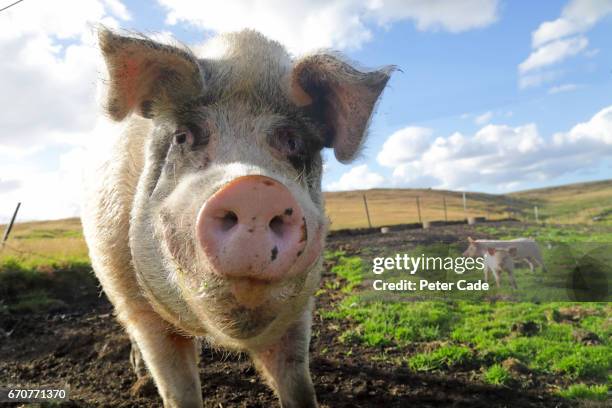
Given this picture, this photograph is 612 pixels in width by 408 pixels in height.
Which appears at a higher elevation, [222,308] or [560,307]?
[222,308]

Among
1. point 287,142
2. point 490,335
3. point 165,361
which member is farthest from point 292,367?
point 490,335

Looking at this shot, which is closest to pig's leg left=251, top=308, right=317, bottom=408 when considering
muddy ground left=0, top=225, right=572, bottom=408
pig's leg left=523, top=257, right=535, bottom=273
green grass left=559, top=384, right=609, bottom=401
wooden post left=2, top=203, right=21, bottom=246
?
muddy ground left=0, top=225, right=572, bottom=408

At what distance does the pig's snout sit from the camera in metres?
1.91

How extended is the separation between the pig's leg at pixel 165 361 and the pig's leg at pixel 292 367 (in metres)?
0.53

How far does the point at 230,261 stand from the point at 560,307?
7814mm

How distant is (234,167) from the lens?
87.3 inches

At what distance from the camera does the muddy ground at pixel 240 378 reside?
4250mm

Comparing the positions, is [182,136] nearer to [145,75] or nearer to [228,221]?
[145,75]

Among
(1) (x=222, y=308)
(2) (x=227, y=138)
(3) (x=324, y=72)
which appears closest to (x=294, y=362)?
(1) (x=222, y=308)

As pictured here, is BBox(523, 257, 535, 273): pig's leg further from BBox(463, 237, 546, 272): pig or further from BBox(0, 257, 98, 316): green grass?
BBox(0, 257, 98, 316): green grass

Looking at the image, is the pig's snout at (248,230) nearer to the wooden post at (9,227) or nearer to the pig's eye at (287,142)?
the pig's eye at (287,142)

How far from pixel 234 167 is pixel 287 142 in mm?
628

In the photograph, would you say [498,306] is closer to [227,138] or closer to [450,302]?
[450,302]

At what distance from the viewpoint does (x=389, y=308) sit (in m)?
7.38
